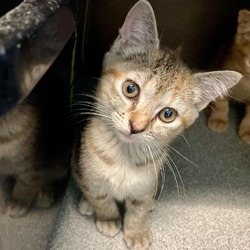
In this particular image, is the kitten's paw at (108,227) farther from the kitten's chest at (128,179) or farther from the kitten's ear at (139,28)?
the kitten's ear at (139,28)

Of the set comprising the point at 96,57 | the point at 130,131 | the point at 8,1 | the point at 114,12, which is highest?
the point at 8,1

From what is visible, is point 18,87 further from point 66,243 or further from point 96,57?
point 96,57

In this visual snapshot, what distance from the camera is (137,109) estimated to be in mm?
924

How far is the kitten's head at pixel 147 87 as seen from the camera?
3.04 ft

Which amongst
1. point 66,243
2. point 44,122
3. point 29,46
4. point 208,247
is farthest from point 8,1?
point 208,247

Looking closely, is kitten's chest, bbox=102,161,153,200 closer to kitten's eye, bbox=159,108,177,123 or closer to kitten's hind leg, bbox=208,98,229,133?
kitten's eye, bbox=159,108,177,123

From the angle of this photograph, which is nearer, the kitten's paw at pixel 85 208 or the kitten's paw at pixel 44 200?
the kitten's paw at pixel 44 200

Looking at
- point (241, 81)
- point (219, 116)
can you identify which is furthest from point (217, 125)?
point (241, 81)

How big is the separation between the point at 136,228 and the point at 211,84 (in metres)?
0.48

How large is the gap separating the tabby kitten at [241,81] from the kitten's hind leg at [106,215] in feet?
1.77

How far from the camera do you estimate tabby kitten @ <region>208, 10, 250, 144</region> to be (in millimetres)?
1395

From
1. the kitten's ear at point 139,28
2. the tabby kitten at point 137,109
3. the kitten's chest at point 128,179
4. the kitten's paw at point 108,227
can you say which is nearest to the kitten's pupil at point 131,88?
the tabby kitten at point 137,109

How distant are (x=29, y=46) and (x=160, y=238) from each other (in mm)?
875

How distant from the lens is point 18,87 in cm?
56
